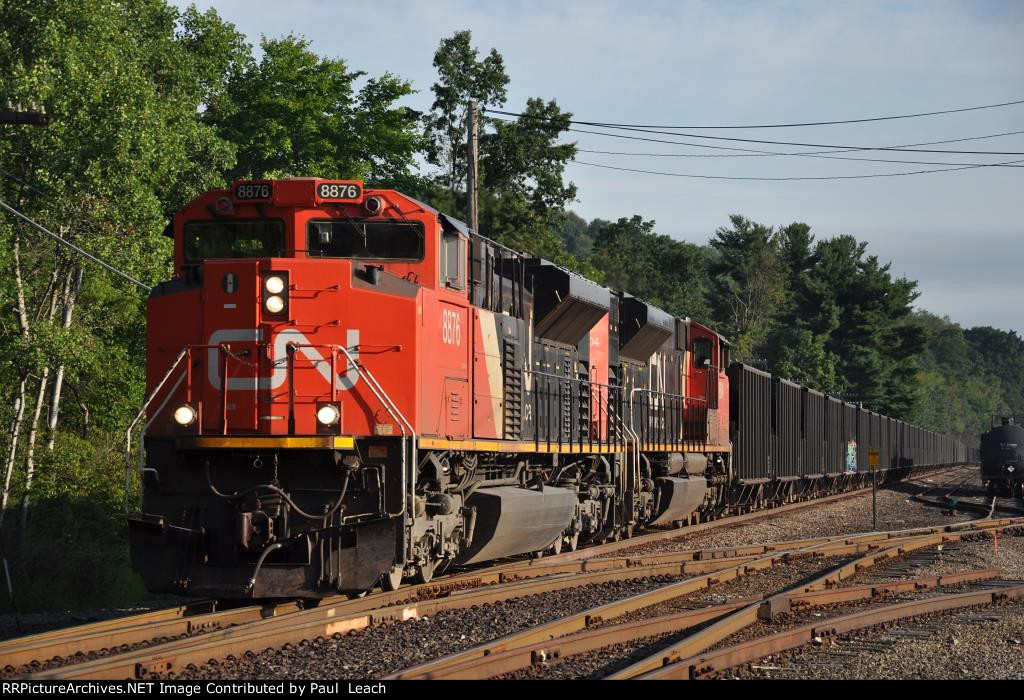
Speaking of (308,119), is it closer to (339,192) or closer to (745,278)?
(339,192)

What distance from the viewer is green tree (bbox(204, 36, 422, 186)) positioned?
39281 mm

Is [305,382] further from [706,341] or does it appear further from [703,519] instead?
[703,519]

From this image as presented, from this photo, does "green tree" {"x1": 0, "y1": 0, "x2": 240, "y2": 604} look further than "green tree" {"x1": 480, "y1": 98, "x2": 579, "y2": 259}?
No

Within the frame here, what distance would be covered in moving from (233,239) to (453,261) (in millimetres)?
2145

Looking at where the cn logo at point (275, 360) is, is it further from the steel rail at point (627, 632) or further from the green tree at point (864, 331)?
the green tree at point (864, 331)

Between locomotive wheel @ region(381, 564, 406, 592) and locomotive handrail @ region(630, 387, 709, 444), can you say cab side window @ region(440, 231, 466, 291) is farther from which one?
locomotive handrail @ region(630, 387, 709, 444)

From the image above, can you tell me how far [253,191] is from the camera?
36.5ft

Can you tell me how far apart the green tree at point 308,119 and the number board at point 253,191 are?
27.6 m

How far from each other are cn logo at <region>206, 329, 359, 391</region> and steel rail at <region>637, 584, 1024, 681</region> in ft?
14.0

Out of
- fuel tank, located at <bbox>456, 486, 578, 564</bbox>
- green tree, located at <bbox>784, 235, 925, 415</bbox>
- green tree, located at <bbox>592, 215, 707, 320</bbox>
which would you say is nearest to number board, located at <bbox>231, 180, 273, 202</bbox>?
fuel tank, located at <bbox>456, 486, 578, 564</bbox>

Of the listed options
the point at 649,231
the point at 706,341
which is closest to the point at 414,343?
the point at 706,341

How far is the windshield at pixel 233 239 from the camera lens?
11102 millimetres

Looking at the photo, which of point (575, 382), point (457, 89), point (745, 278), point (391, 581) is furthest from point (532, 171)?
point (745, 278)

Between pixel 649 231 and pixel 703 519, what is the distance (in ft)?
268
